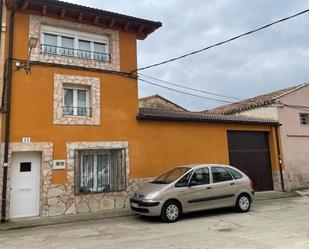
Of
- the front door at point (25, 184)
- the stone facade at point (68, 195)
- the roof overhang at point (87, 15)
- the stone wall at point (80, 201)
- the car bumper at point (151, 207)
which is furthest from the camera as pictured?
the roof overhang at point (87, 15)

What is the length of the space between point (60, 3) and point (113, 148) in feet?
17.4

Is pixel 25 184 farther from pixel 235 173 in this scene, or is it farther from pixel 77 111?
pixel 235 173

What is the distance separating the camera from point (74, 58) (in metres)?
11.8

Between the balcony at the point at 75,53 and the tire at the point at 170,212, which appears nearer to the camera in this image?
the tire at the point at 170,212

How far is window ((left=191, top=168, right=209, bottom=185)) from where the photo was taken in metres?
10.0

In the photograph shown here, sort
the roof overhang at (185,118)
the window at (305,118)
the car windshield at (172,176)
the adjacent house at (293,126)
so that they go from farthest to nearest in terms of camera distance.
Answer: the window at (305,118)
the adjacent house at (293,126)
the roof overhang at (185,118)
the car windshield at (172,176)

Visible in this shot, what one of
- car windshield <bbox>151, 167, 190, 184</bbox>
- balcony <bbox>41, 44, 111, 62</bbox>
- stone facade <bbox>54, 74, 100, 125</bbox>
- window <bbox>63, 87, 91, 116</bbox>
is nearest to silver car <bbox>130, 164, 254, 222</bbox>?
car windshield <bbox>151, 167, 190, 184</bbox>

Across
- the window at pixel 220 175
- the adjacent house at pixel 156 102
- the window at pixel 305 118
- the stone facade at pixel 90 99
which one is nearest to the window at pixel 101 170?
the stone facade at pixel 90 99

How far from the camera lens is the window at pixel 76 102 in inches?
455

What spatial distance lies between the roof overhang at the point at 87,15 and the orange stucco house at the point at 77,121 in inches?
1.4

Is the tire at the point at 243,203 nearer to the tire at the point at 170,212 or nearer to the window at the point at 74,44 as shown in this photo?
the tire at the point at 170,212

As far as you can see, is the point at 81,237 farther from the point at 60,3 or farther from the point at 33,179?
the point at 60,3

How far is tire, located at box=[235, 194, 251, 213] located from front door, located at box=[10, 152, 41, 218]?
6.46 m

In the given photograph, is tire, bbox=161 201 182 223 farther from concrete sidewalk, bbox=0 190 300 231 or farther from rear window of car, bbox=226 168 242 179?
rear window of car, bbox=226 168 242 179
